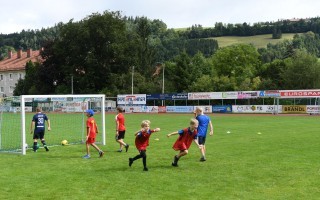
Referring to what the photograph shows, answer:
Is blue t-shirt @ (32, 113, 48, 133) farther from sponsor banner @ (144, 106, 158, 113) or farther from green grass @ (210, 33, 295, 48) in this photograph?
green grass @ (210, 33, 295, 48)

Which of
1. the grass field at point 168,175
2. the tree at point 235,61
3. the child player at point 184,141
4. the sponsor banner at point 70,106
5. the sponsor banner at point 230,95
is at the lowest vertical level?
the grass field at point 168,175

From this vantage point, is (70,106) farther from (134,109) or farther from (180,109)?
(134,109)

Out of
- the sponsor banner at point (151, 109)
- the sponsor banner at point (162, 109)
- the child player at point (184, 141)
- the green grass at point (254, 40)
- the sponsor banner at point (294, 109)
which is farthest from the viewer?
the green grass at point (254, 40)

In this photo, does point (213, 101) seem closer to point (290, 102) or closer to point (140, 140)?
point (290, 102)

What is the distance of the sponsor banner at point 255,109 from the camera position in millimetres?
54219

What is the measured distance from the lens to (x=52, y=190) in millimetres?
9898

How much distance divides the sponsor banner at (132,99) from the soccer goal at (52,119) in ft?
91.4

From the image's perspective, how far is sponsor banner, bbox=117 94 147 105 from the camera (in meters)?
66.7

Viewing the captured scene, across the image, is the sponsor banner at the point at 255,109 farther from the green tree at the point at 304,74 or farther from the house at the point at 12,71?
the house at the point at 12,71

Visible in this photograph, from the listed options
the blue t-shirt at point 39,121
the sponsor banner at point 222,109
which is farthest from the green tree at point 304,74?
the blue t-shirt at point 39,121

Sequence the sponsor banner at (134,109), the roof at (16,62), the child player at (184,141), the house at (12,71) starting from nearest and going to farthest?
the child player at (184,141)
the sponsor banner at (134,109)
the house at (12,71)
the roof at (16,62)

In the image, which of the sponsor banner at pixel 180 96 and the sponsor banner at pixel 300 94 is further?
the sponsor banner at pixel 180 96

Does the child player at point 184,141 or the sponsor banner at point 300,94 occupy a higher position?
the sponsor banner at point 300,94

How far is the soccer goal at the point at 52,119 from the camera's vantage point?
18.3 m
